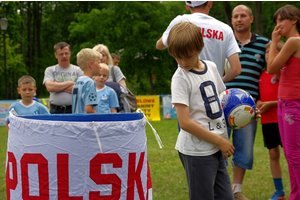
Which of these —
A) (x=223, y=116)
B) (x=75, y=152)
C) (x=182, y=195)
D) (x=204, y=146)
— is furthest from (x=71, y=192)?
(x=182, y=195)

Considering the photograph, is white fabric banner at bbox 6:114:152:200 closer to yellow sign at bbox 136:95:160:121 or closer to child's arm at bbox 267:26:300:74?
child's arm at bbox 267:26:300:74

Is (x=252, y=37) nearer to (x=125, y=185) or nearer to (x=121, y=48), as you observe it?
(x=125, y=185)

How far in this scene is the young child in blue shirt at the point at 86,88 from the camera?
4375 millimetres

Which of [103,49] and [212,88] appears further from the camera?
[103,49]

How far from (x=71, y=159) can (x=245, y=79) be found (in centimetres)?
286

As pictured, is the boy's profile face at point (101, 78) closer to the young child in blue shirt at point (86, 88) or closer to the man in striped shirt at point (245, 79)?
the young child in blue shirt at point (86, 88)

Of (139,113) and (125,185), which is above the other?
(139,113)

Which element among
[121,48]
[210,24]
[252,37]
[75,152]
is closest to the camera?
[75,152]

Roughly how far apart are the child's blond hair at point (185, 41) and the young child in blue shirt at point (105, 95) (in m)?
3.05

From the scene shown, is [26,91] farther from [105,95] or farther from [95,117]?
[95,117]

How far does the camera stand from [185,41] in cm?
255

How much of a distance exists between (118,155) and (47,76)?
3.66 metres

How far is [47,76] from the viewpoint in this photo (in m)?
5.87

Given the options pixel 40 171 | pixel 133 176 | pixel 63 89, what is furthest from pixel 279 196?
pixel 40 171
